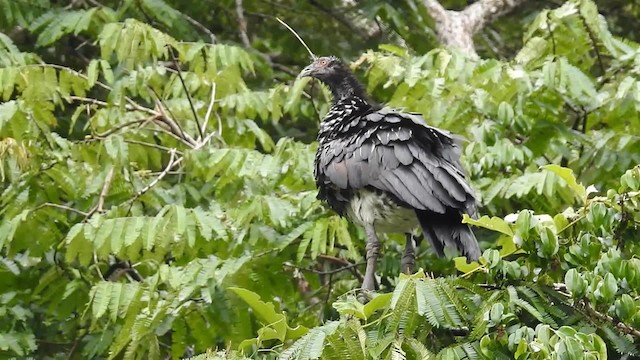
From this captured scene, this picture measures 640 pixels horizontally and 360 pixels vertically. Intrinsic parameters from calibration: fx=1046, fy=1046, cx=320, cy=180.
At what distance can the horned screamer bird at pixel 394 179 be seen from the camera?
14.3ft

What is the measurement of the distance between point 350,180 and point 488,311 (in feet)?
4.82

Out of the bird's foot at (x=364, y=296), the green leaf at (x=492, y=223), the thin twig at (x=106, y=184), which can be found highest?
the green leaf at (x=492, y=223)

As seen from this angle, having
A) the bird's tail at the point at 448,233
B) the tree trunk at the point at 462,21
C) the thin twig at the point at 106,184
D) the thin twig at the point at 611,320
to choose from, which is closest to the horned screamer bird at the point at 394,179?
the bird's tail at the point at 448,233

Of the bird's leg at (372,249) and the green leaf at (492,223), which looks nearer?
the green leaf at (492,223)

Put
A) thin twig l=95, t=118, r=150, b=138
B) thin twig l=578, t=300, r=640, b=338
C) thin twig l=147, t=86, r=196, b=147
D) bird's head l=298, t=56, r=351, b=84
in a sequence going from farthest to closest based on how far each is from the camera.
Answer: thin twig l=147, t=86, r=196, b=147 < thin twig l=95, t=118, r=150, b=138 < bird's head l=298, t=56, r=351, b=84 < thin twig l=578, t=300, r=640, b=338

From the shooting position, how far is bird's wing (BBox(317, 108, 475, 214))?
4.35 metres

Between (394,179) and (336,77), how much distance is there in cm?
107

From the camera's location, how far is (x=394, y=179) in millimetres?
4543

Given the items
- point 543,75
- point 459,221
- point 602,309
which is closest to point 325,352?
point 602,309

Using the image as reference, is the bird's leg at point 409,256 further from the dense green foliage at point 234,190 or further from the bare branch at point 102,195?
the bare branch at point 102,195

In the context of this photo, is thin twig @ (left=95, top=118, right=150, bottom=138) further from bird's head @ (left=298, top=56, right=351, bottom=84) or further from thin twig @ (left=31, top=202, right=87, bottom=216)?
bird's head @ (left=298, top=56, right=351, bottom=84)

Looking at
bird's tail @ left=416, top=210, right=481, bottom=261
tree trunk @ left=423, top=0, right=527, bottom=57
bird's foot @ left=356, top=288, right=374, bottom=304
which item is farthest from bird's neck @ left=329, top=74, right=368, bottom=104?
tree trunk @ left=423, top=0, right=527, bottom=57

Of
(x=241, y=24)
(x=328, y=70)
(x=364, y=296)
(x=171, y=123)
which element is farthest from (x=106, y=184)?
(x=241, y=24)

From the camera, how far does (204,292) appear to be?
4.64 m
